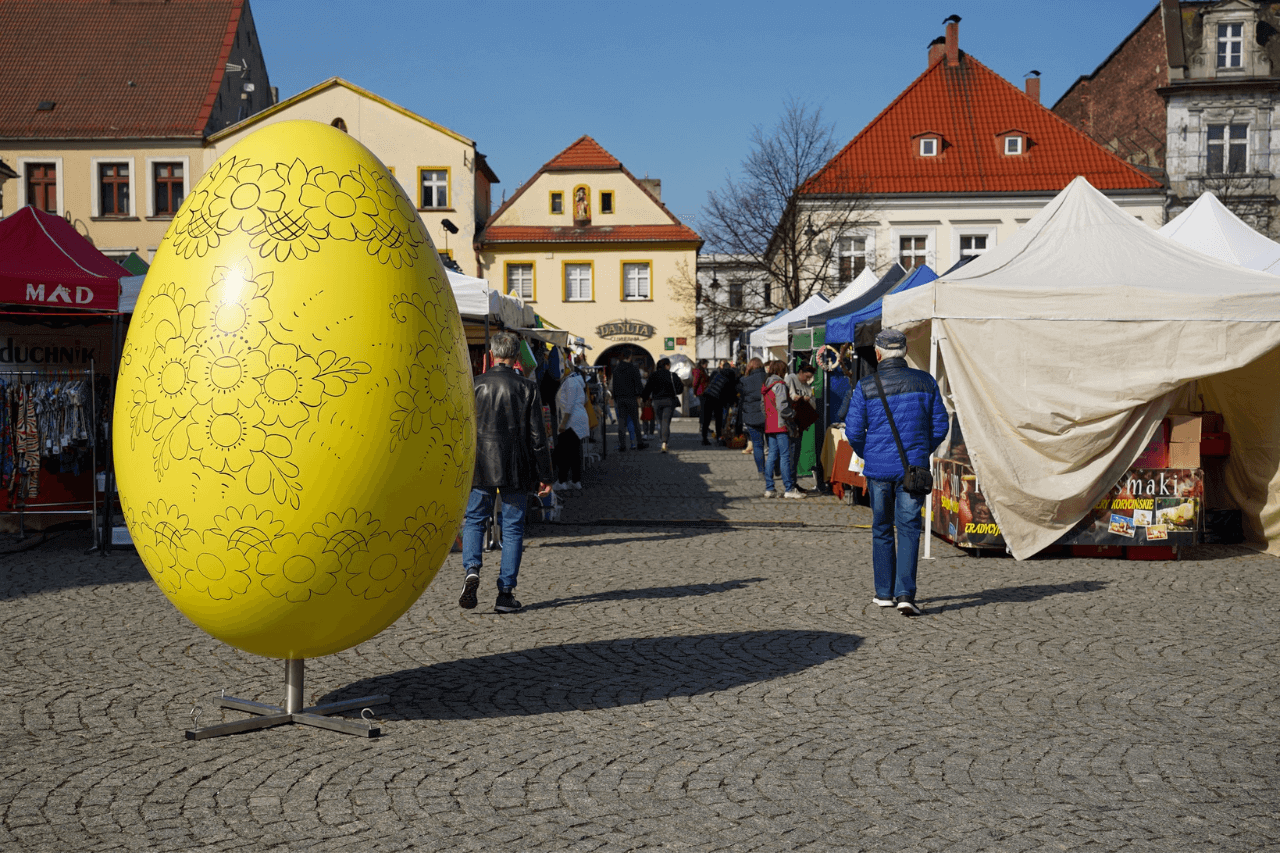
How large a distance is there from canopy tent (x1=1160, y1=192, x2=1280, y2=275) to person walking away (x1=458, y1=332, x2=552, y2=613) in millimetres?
9041

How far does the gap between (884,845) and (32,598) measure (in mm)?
6875

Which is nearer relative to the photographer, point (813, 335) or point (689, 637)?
point (689, 637)

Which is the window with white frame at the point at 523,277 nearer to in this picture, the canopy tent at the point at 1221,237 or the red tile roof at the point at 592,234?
the red tile roof at the point at 592,234

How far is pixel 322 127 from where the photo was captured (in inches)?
203

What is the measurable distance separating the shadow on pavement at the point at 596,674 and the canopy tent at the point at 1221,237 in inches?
361

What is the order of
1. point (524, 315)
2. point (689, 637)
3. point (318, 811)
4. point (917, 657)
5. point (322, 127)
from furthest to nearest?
point (524, 315) → point (689, 637) → point (917, 657) → point (322, 127) → point (318, 811)

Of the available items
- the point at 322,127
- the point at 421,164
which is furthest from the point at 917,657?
the point at 421,164

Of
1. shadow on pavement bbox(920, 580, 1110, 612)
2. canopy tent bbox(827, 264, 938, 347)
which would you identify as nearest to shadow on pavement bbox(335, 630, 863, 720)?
shadow on pavement bbox(920, 580, 1110, 612)

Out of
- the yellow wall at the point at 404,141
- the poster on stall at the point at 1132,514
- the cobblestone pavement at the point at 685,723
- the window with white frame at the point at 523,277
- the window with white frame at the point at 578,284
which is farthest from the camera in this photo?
the window with white frame at the point at 578,284

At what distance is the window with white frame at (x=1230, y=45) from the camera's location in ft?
149

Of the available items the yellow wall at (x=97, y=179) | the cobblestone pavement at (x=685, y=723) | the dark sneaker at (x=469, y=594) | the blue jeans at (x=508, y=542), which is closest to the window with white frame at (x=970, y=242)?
the yellow wall at (x=97, y=179)

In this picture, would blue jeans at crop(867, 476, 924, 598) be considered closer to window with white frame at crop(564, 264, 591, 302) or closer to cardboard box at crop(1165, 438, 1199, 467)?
cardboard box at crop(1165, 438, 1199, 467)

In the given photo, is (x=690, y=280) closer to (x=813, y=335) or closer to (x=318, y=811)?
(x=813, y=335)

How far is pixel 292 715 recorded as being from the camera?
531cm
